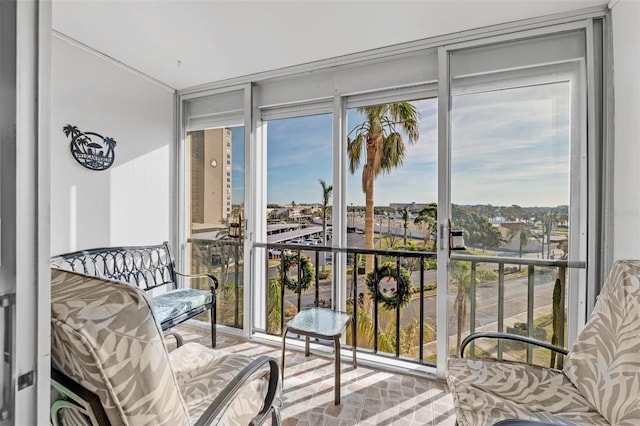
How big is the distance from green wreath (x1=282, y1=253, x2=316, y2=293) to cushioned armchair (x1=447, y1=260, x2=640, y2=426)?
5.29ft

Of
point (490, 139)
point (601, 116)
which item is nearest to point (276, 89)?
point (490, 139)

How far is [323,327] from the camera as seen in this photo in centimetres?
208

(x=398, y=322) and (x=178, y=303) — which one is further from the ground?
(x=178, y=303)

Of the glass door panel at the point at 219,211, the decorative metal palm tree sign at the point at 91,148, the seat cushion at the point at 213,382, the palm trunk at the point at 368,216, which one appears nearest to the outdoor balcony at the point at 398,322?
the palm trunk at the point at 368,216

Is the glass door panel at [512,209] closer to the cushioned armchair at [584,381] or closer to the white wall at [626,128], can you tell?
the white wall at [626,128]

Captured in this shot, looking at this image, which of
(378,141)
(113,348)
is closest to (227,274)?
(378,141)

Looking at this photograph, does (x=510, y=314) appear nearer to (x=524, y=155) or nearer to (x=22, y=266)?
(x=524, y=155)

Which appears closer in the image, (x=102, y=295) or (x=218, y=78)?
(x=102, y=295)

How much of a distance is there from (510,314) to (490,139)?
1.31m

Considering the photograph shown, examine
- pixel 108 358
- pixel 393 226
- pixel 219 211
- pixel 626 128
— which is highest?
pixel 626 128

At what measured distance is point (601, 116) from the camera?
1978mm

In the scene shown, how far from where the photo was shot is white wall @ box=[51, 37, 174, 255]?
7.51 ft

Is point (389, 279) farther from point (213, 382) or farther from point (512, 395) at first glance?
point (213, 382)

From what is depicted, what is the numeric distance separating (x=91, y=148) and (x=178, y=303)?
1.47 m
